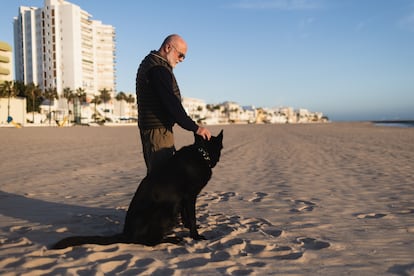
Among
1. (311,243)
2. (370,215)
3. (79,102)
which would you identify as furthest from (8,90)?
(311,243)

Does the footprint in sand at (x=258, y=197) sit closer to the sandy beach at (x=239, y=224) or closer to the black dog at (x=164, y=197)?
the sandy beach at (x=239, y=224)

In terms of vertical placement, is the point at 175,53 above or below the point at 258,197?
above

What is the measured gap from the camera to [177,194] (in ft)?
10.7

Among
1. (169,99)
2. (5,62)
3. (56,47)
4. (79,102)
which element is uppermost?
(56,47)

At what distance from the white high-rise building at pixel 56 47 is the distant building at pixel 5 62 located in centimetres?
4425

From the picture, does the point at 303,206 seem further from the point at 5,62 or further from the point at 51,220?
the point at 5,62

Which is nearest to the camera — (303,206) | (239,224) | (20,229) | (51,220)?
(20,229)

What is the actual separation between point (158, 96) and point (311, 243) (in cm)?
209

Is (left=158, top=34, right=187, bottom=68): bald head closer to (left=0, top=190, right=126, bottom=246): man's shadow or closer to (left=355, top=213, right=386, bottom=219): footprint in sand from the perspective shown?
(left=0, top=190, right=126, bottom=246): man's shadow

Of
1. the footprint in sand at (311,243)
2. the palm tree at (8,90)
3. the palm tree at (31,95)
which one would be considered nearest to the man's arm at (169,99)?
the footprint in sand at (311,243)

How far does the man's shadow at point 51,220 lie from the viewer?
149 inches

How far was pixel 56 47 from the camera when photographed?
108m

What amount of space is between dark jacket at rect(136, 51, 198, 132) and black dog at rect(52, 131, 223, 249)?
0.31 meters

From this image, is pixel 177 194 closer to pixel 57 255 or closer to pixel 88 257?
pixel 88 257
